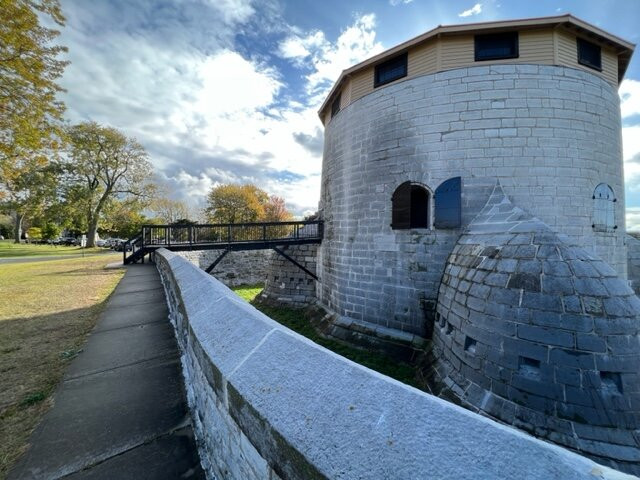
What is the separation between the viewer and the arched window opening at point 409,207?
7.80m

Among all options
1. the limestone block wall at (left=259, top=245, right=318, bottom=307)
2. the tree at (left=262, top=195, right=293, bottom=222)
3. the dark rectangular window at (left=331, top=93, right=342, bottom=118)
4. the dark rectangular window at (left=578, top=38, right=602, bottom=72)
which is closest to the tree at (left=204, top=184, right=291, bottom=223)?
the tree at (left=262, top=195, right=293, bottom=222)

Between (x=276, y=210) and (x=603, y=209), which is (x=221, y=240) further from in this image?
Answer: (x=276, y=210)

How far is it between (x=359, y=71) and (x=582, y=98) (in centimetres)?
602

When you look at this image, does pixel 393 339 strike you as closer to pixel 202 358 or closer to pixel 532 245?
pixel 532 245

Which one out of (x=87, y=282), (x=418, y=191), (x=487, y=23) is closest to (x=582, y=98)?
(x=487, y=23)

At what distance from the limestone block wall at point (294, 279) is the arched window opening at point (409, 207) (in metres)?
4.98

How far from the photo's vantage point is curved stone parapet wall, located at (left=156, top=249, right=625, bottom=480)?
0.83 m

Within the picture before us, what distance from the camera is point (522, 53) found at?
6.88m

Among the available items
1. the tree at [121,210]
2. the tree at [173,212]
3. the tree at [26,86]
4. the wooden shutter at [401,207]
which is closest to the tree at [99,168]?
the tree at [121,210]

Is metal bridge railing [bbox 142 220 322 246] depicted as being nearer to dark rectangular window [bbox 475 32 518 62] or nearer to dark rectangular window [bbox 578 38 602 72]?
dark rectangular window [bbox 475 32 518 62]

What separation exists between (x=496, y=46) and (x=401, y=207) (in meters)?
4.66

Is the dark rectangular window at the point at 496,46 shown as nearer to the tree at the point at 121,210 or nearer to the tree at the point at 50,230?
the tree at the point at 121,210

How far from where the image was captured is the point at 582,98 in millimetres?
6867

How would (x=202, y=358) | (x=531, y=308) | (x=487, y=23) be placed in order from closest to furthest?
(x=202, y=358) → (x=531, y=308) → (x=487, y=23)
